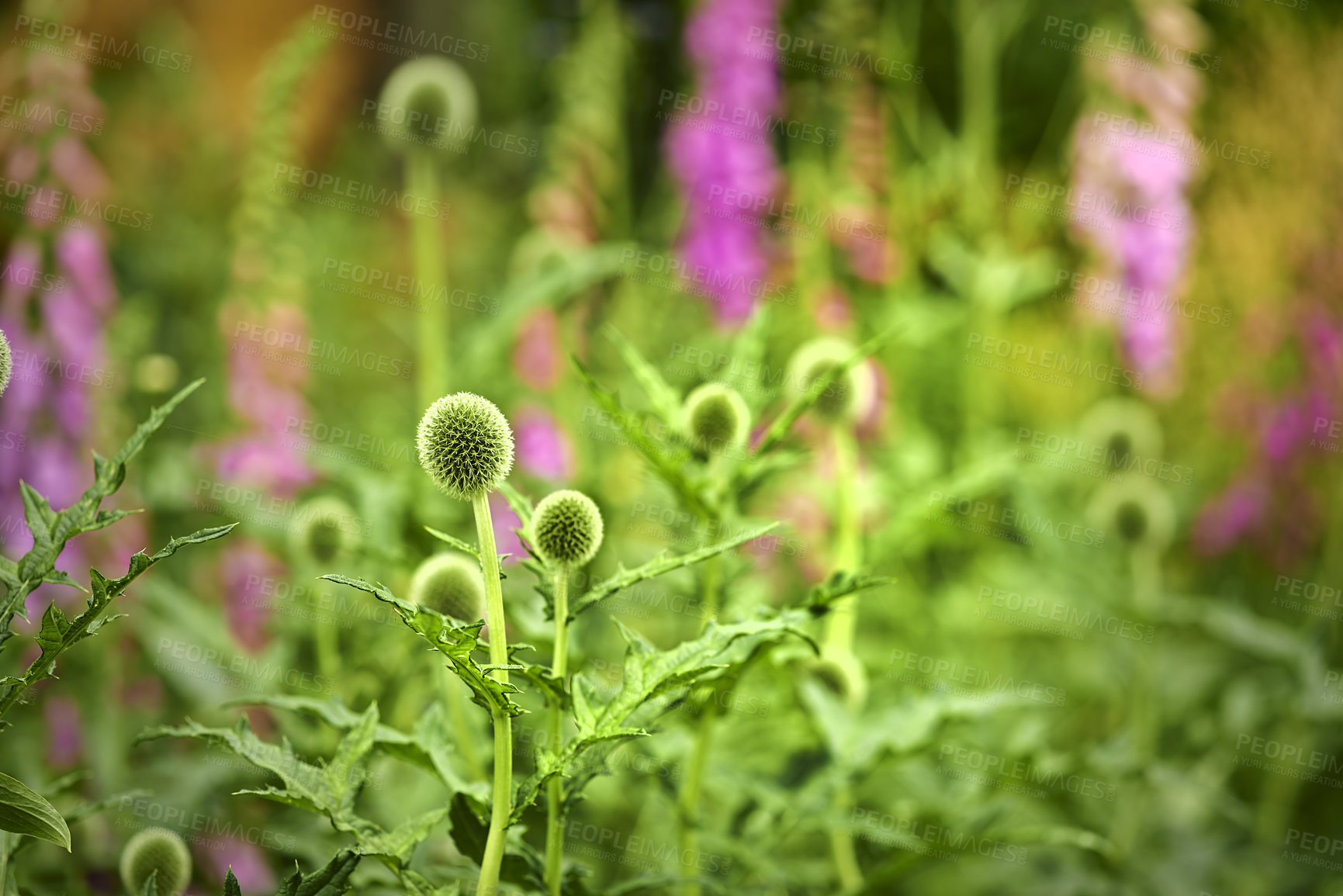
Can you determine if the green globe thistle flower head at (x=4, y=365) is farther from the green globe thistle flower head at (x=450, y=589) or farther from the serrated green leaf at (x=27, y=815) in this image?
the green globe thistle flower head at (x=450, y=589)

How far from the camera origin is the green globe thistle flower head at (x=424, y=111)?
1.71m

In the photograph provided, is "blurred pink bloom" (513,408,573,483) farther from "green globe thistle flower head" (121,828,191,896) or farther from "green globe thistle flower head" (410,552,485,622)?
"green globe thistle flower head" (121,828,191,896)

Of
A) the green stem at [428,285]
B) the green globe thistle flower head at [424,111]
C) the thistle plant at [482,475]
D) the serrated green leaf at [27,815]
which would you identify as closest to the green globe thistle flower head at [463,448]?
the thistle plant at [482,475]

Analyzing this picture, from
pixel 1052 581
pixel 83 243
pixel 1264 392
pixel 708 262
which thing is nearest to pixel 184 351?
pixel 83 243

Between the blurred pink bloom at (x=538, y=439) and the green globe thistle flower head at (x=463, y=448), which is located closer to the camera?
the green globe thistle flower head at (x=463, y=448)

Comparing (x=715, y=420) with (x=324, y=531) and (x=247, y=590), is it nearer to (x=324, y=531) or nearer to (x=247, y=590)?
(x=324, y=531)

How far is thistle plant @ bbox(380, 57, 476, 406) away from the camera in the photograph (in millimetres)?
1641

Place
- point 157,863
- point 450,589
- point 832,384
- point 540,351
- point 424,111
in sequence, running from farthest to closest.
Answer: point 540,351, point 424,111, point 832,384, point 450,589, point 157,863

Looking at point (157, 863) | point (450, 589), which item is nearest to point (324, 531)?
point (450, 589)

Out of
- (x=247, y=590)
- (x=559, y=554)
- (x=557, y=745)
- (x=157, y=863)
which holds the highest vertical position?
(x=559, y=554)

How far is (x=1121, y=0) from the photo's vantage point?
252 cm

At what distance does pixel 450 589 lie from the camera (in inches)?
39.9

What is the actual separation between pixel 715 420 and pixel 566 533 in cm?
27

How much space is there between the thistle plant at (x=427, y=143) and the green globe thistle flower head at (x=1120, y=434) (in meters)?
1.46
